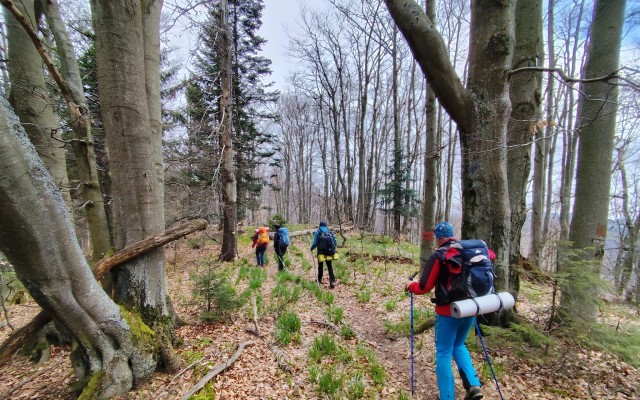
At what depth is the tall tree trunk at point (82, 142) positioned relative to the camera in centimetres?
478

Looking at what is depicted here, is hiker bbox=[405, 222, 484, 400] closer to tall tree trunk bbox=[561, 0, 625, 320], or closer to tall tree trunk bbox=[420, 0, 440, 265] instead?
tall tree trunk bbox=[561, 0, 625, 320]

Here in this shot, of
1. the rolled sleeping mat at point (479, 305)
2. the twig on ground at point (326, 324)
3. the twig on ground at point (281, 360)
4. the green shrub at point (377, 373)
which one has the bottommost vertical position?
the twig on ground at point (326, 324)

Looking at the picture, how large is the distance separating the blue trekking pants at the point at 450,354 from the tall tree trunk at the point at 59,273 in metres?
3.10

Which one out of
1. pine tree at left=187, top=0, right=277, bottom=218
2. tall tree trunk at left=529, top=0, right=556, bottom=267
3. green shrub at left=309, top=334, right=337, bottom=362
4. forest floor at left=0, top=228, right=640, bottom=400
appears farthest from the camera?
pine tree at left=187, top=0, right=277, bottom=218

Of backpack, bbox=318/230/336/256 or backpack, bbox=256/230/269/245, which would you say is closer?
backpack, bbox=318/230/336/256

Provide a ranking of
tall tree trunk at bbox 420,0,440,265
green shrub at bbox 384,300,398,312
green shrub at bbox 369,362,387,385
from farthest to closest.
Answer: tall tree trunk at bbox 420,0,440,265
green shrub at bbox 384,300,398,312
green shrub at bbox 369,362,387,385

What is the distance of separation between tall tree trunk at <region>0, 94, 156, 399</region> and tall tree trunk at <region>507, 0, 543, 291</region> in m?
5.08

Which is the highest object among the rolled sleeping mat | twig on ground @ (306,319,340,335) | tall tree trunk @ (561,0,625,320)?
tall tree trunk @ (561,0,625,320)

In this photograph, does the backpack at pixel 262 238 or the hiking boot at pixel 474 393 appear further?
the backpack at pixel 262 238

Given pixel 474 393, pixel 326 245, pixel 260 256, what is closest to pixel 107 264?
pixel 474 393

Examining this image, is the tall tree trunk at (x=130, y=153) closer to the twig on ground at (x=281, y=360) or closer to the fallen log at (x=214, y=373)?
the fallen log at (x=214, y=373)

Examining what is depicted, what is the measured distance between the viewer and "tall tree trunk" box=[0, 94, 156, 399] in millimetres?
1866

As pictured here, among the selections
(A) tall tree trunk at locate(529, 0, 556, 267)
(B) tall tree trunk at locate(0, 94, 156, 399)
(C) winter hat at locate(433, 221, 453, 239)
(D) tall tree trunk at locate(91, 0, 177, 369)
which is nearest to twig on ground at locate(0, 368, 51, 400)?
(B) tall tree trunk at locate(0, 94, 156, 399)

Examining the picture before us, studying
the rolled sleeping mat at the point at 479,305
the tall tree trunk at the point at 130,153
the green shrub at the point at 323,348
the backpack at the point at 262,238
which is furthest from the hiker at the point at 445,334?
the backpack at the point at 262,238
